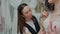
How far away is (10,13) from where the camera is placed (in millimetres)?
1393

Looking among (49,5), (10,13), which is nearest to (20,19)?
(10,13)

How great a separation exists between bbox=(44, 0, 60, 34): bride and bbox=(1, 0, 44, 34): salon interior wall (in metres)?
0.13

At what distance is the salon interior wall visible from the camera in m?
1.37

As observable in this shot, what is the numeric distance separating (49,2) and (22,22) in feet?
0.86

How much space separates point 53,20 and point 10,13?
1.14ft

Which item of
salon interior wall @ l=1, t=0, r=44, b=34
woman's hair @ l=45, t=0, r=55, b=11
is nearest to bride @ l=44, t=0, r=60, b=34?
woman's hair @ l=45, t=0, r=55, b=11

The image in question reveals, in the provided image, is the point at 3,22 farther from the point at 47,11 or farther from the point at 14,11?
the point at 47,11

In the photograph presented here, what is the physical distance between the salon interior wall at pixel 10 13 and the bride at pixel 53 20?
13 centimetres

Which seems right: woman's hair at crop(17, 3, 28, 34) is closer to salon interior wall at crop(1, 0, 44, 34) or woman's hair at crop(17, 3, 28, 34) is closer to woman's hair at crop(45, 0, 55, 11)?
salon interior wall at crop(1, 0, 44, 34)

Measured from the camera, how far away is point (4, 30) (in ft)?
4.61

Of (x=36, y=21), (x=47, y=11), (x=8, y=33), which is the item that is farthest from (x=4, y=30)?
(x=47, y=11)

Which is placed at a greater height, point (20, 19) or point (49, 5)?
point (49, 5)

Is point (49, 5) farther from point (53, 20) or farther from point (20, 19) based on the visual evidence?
point (20, 19)

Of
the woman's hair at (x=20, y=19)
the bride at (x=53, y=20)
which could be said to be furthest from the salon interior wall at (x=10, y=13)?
the bride at (x=53, y=20)
